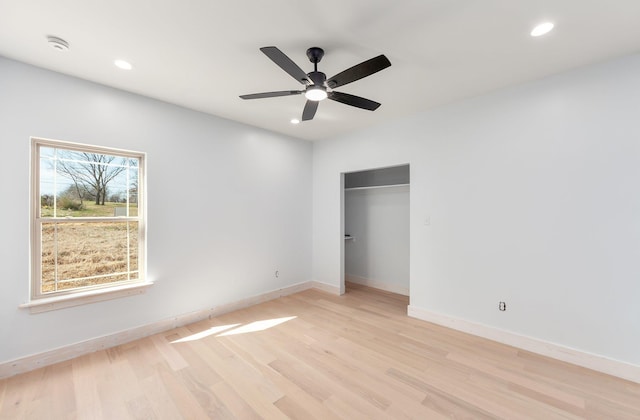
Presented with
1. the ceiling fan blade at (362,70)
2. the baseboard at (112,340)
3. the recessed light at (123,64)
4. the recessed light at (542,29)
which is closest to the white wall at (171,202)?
the baseboard at (112,340)

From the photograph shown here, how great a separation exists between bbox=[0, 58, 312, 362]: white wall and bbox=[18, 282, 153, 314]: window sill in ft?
0.22

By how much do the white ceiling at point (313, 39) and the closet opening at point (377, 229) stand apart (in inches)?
79.4

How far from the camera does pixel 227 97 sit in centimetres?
301

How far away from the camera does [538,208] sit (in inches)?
105

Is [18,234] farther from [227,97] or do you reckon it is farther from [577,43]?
[577,43]

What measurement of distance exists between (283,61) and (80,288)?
2.96 m

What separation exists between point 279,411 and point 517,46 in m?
3.36

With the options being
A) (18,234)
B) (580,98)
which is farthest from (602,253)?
(18,234)

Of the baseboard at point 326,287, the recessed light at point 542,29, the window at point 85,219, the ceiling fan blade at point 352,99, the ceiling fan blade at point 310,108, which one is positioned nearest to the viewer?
the recessed light at point 542,29

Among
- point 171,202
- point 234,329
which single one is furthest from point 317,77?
point 234,329

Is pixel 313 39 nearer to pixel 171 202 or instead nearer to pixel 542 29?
pixel 542 29

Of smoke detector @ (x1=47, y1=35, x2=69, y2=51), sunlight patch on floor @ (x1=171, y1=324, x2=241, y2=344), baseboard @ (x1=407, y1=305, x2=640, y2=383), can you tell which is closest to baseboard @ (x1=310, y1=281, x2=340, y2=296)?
baseboard @ (x1=407, y1=305, x2=640, y2=383)

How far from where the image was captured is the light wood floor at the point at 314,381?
6.16ft

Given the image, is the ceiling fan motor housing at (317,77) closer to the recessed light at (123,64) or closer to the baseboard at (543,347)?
the recessed light at (123,64)
